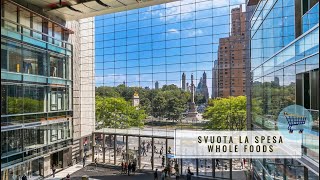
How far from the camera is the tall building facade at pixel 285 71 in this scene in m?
7.77

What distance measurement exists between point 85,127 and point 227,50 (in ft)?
43.9

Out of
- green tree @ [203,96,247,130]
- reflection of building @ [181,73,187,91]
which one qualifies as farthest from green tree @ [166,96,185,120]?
green tree @ [203,96,247,130]

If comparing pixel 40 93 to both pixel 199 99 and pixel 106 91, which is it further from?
pixel 199 99

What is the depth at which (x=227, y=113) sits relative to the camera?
20.5 meters

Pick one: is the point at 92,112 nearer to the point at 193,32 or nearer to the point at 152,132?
the point at 152,132

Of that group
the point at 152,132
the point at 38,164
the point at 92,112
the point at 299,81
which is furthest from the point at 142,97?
the point at 299,81

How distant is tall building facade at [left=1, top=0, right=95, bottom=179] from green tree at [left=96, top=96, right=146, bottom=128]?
7.18ft

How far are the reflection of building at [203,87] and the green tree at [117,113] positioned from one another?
5131mm

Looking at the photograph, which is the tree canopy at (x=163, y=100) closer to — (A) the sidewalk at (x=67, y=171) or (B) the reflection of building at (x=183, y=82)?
(B) the reflection of building at (x=183, y=82)

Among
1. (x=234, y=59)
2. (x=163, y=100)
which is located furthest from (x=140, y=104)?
(x=234, y=59)

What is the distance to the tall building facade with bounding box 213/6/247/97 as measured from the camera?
18938 millimetres

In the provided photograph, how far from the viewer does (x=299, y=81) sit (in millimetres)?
9383

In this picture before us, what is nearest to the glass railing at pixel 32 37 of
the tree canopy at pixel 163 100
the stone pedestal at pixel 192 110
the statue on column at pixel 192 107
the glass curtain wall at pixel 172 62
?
the glass curtain wall at pixel 172 62

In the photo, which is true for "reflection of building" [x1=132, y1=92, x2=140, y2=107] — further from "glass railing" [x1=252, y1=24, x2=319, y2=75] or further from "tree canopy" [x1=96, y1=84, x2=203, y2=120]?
"glass railing" [x1=252, y1=24, x2=319, y2=75]
